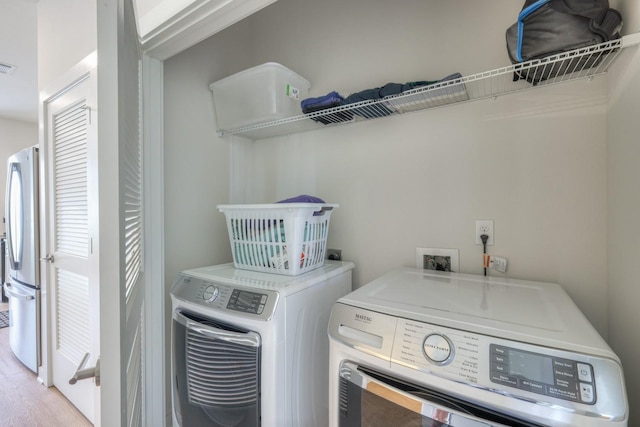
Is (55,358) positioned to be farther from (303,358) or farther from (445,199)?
(445,199)

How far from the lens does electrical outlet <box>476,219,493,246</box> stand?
1306mm

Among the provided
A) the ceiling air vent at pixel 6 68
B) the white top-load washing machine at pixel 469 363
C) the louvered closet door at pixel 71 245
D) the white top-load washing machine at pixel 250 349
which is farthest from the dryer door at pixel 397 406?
the ceiling air vent at pixel 6 68

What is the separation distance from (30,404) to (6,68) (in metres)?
3.15

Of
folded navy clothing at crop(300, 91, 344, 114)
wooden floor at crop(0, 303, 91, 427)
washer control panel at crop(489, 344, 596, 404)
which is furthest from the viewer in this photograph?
wooden floor at crop(0, 303, 91, 427)

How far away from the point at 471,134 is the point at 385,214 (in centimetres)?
55

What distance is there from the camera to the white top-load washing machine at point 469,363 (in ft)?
1.88

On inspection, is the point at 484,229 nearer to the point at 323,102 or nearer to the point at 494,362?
the point at 494,362

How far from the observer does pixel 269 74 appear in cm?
155

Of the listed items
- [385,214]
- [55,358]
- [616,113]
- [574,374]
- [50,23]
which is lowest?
[55,358]

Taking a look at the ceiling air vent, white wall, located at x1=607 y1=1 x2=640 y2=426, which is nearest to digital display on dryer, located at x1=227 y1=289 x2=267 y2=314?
white wall, located at x1=607 y1=1 x2=640 y2=426

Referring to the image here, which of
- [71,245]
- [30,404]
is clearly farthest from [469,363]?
[30,404]

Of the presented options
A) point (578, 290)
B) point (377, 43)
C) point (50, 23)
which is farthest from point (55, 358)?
point (578, 290)

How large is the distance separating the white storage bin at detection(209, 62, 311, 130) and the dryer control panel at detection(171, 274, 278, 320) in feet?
3.05

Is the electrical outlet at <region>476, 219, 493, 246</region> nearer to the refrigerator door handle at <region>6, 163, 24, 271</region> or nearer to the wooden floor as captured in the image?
the wooden floor
